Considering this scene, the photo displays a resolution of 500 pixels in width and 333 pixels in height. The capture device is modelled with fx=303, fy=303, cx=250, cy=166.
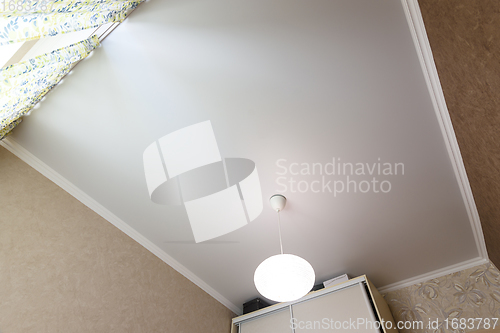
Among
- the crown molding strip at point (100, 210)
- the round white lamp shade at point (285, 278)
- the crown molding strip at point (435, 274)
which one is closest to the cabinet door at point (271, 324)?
the crown molding strip at point (100, 210)

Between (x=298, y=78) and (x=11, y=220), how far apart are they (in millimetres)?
1974

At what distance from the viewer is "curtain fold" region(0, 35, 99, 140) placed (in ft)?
4.98

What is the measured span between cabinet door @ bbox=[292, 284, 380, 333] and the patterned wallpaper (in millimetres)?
611

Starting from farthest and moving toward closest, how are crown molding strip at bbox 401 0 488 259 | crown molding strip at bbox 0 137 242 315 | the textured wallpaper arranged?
crown molding strip at bbox 0 137 242 315
crown molding strip at bbox 401 0 488 259
the textured wallpaper

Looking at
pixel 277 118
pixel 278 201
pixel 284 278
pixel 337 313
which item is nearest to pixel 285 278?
pixel 284 278

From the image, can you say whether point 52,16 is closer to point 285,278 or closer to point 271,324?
point 285,278

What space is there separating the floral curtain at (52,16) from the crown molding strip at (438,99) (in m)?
1.38

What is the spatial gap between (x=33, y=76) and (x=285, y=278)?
178cm

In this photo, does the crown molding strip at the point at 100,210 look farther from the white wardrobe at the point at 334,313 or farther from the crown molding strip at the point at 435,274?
the crown molding strip at the point at 435,274

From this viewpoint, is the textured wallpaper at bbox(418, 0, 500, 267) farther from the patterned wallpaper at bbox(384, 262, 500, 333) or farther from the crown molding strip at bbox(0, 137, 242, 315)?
the crown molding strip at bbox(0, 137, 242, 315)

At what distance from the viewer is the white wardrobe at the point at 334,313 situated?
2420 millimetres

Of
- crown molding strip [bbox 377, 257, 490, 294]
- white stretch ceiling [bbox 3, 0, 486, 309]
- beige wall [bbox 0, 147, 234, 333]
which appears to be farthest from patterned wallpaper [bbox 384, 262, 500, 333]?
beige wall [bbox 0, 147, 234, 333]

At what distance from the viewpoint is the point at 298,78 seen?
171cm

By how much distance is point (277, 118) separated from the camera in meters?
1.85
